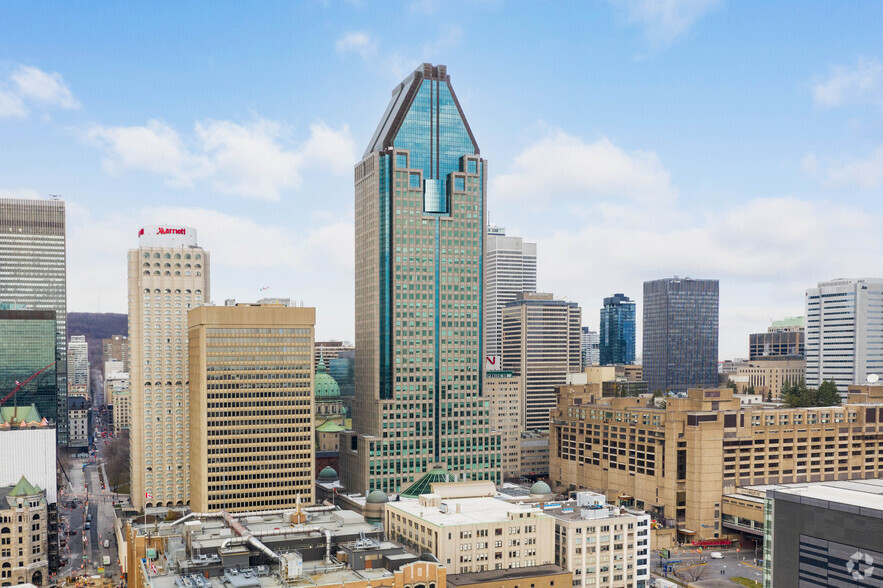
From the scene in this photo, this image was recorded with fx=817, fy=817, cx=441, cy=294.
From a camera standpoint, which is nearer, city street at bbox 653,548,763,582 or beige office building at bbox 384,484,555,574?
beige office building at bbox 384,484,555,574

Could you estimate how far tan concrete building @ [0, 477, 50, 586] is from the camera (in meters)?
180

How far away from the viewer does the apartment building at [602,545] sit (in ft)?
531

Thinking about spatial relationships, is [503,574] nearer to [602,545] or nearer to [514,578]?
[514,578]

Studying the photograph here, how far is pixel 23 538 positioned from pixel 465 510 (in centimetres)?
9956

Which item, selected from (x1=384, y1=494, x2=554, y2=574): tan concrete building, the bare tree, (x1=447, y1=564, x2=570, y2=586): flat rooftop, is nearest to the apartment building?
(x1=384, y1=494, x2=554, y2=574): tan concrete building

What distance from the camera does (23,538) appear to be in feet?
597

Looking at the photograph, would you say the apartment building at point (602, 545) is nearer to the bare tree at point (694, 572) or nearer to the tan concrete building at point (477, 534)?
the tan concrete building at point (477, 534)


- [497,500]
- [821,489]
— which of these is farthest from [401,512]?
[821,489]

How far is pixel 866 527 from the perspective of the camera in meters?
95.7

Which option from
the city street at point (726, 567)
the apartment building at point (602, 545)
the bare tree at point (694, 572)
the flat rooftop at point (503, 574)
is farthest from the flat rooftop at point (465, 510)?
the city street at point (726, 567)

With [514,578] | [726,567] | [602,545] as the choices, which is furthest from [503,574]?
[726,567]

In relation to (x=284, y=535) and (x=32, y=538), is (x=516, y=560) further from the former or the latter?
(x=32, y=538)

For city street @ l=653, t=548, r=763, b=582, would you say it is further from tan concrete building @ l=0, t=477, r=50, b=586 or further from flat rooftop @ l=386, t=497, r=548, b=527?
tan concrete building @ l=0, t=477, r=50, b=586

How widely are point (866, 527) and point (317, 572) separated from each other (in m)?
84.4
